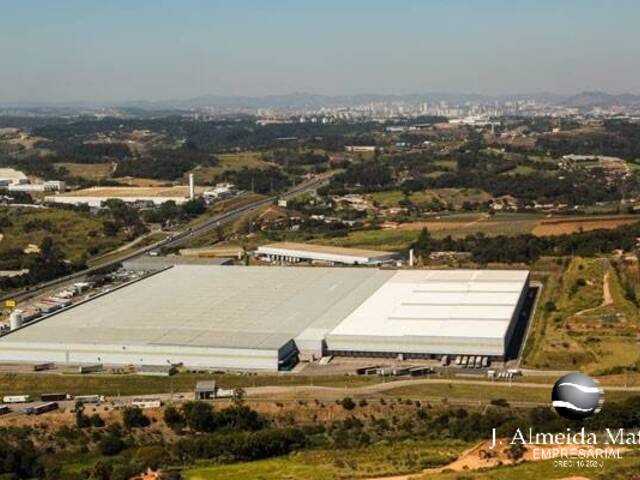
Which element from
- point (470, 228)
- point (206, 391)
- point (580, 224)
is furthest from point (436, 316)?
point (580, 224)

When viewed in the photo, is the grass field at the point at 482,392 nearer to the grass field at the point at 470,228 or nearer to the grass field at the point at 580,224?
the grass field at the point at 470,228

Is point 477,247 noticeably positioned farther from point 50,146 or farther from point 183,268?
point 50,146

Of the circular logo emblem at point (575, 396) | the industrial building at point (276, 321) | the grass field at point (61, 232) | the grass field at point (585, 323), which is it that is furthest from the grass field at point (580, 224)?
the circular logo emblem at point (575, 396)

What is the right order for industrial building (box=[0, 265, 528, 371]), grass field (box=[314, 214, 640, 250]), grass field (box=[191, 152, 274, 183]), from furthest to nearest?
grass field (box=[191, 152, 274, 183])
grass field (box=[314, 214, 640, 250])
industrial building (box=[0, 265, 528, 371])

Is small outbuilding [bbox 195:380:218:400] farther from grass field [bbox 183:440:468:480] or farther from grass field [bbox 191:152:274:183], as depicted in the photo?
grass field [bbox 191:152:274:183]

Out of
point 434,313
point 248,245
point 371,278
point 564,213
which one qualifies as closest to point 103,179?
point 248,245

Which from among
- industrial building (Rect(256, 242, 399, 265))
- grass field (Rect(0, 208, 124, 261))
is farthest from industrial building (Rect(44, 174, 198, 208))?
industrial building (Rect(256, 242, 399, 265))
